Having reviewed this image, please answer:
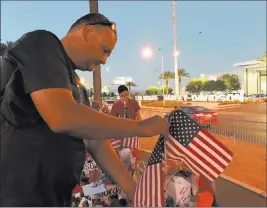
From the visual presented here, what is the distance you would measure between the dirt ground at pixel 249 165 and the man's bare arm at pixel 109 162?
441 centimetres

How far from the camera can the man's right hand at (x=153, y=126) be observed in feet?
3.90

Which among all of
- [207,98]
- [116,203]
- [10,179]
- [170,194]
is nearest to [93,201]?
[116,203]

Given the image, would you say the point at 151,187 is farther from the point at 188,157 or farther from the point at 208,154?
the point at 208,154

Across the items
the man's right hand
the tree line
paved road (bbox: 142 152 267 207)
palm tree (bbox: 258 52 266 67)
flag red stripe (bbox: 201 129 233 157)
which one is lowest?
paved road (bbox: 142 152 267 207)

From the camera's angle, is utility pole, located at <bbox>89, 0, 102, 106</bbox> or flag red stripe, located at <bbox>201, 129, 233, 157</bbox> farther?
utility pole, located at <bbox>89, 0, 102, 106</bbox>

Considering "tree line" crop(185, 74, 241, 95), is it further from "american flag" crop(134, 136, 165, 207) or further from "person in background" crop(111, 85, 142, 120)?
"american flag" crop(134, 136, 165, 207)

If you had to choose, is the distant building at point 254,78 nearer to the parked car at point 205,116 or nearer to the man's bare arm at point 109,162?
the parked car at point 205,116

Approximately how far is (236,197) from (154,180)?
4491mm

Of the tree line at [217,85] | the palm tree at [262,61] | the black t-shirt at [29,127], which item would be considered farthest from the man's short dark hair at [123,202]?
the tree line at [217,85]

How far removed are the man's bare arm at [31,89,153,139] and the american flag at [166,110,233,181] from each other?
662 millimetres

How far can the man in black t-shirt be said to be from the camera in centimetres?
104

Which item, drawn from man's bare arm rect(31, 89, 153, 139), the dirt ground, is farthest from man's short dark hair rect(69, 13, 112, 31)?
the dirt ground

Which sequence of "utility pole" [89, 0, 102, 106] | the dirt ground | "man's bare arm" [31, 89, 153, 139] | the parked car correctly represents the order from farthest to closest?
the parked car < "utility pole" [89, 0, 102, 106] < the dirt ground < "man's bare arm" [31, 89, 153, 139]

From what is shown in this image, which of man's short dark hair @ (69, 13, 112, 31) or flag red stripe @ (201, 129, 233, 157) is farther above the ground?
man's short dark hair @ (69, 13, 112, 31)
